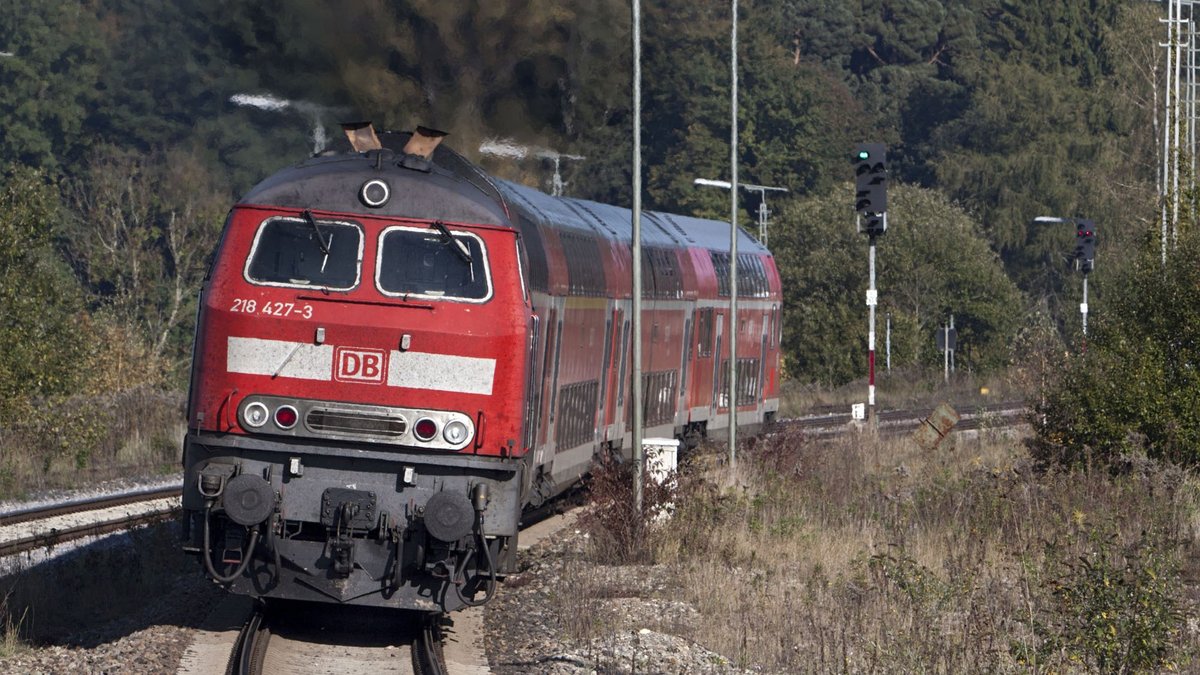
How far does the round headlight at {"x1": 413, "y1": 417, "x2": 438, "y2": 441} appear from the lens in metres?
11.9

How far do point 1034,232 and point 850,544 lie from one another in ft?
184

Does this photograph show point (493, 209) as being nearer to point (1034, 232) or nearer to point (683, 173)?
point (683, 173)

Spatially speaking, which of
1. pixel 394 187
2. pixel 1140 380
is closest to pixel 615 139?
pixel 1140 380

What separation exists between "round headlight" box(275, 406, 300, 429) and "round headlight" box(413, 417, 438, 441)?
0.80 m

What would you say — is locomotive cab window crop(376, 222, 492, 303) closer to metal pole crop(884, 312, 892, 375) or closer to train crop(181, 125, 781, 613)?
train crop(181, 125, 781, 613)

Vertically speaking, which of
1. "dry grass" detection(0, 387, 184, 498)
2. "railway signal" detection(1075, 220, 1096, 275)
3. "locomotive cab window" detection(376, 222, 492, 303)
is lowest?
"dry grass" detection(0, 387, 184, 498)

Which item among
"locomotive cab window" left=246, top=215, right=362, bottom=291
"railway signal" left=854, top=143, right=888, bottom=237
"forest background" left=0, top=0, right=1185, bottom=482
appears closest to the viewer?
"locomotive cab window" left=246, top=215, right=362, bottom=291

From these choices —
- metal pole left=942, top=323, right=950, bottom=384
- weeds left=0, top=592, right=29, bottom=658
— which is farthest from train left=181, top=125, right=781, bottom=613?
metal pole left=942, top=323, right=950, bottom=384

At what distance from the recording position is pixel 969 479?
19.9 metres

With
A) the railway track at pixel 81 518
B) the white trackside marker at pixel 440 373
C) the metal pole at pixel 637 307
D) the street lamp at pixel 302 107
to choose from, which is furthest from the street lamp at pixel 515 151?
the white trackside marker at pixel 440 373

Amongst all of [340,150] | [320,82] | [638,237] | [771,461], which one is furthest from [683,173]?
[340,150]

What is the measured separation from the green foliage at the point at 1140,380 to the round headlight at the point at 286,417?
34.6 feet

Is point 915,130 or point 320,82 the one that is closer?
point 320,82

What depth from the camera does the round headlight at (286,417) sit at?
11859mm
